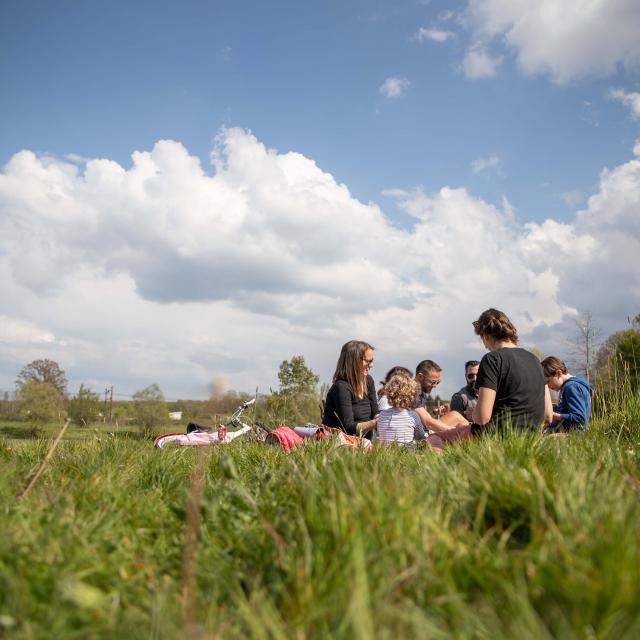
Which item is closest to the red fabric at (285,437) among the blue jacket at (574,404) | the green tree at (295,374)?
the blue jacket at (574,404)

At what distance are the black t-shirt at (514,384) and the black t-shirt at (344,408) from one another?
7.42 ft

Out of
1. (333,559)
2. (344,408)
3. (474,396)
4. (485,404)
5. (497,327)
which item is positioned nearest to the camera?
(333,559)

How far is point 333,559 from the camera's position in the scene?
5.70 feet

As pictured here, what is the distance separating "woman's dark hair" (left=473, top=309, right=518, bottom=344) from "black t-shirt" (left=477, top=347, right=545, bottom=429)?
0.19 metres

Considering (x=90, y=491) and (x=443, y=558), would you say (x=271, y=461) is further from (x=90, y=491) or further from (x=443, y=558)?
(x=443, y=558)

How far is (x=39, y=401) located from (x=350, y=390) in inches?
1950

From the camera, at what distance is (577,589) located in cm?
154

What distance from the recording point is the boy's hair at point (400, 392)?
7.09 metres

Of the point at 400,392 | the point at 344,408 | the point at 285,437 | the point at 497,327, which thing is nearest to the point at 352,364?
the point at 344,408

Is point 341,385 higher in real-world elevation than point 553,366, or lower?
lower

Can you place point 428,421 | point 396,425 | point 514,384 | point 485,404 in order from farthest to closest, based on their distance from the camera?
point 428,421
point 396,425
point 514,384
point 485,404

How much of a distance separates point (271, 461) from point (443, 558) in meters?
2.83

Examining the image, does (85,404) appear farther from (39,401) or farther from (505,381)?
(505,381)

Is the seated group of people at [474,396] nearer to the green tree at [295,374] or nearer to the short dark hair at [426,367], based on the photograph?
the short dark hair at [426,367]
